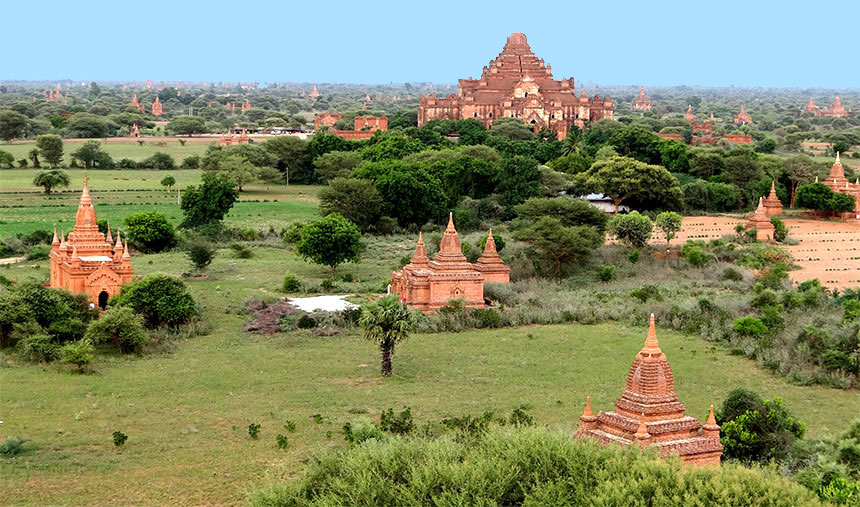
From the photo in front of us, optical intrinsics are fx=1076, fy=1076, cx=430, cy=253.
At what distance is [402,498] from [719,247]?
32.9 m

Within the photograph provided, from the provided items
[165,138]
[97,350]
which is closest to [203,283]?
[97,350]

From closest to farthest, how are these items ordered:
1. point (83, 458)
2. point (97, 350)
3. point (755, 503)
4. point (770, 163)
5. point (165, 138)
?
point (755, 503)
point (83, 458)
point (97, 350)
point (770, 163)
point (165, 138)

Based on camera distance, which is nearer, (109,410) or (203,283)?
(109,410)

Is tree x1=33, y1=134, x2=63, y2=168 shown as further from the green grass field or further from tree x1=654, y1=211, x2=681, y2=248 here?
tree x1=654, y1=211, x2=681, y2=248

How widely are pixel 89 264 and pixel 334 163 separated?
37.5m

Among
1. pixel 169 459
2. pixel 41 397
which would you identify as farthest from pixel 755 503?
pixel 41 397

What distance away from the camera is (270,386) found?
25922 millimetres

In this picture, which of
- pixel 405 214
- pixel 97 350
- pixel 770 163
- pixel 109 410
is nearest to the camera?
pixel 109 410

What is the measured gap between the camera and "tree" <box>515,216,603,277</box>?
40.4m

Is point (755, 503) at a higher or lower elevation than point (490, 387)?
higher

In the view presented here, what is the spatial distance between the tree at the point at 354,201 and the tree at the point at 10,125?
60.1 m

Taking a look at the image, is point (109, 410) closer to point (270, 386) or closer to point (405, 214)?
point (270, 386)

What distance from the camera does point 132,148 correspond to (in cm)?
9831

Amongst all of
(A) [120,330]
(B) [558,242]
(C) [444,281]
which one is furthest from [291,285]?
(B) [558,242]
